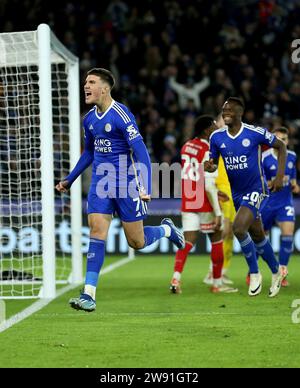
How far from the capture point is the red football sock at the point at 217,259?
33.4 feet

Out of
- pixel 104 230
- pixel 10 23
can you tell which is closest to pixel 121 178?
pixel 104 230

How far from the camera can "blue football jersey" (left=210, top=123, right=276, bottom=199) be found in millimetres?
9262

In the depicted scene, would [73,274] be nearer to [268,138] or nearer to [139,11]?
[268,138]

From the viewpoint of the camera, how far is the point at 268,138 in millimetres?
9234

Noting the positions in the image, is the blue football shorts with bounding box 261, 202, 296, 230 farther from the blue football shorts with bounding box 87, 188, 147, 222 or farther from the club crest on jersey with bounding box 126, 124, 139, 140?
the club crest on jersey with bounding box 126, 124, 139, 140

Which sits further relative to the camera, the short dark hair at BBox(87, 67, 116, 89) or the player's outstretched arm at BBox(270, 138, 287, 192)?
the player's outstretched arm at BBox(270, 138, 287, 192)

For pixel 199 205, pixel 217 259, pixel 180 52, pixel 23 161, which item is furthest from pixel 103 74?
pixel 180 52

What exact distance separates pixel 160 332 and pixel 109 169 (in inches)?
62.4

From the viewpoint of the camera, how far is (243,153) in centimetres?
927

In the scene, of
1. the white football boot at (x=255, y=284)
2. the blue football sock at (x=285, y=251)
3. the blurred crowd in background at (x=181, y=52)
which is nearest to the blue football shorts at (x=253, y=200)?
the white football boot at (x=255, y=284)

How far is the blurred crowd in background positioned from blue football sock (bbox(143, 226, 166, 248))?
8.38m

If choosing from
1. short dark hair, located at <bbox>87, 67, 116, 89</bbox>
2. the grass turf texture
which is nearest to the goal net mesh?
the grass turf texture

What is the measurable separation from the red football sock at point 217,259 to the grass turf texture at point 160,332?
27 centimetres

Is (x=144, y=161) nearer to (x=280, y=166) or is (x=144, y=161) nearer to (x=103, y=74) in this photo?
(x=103, y=74)
